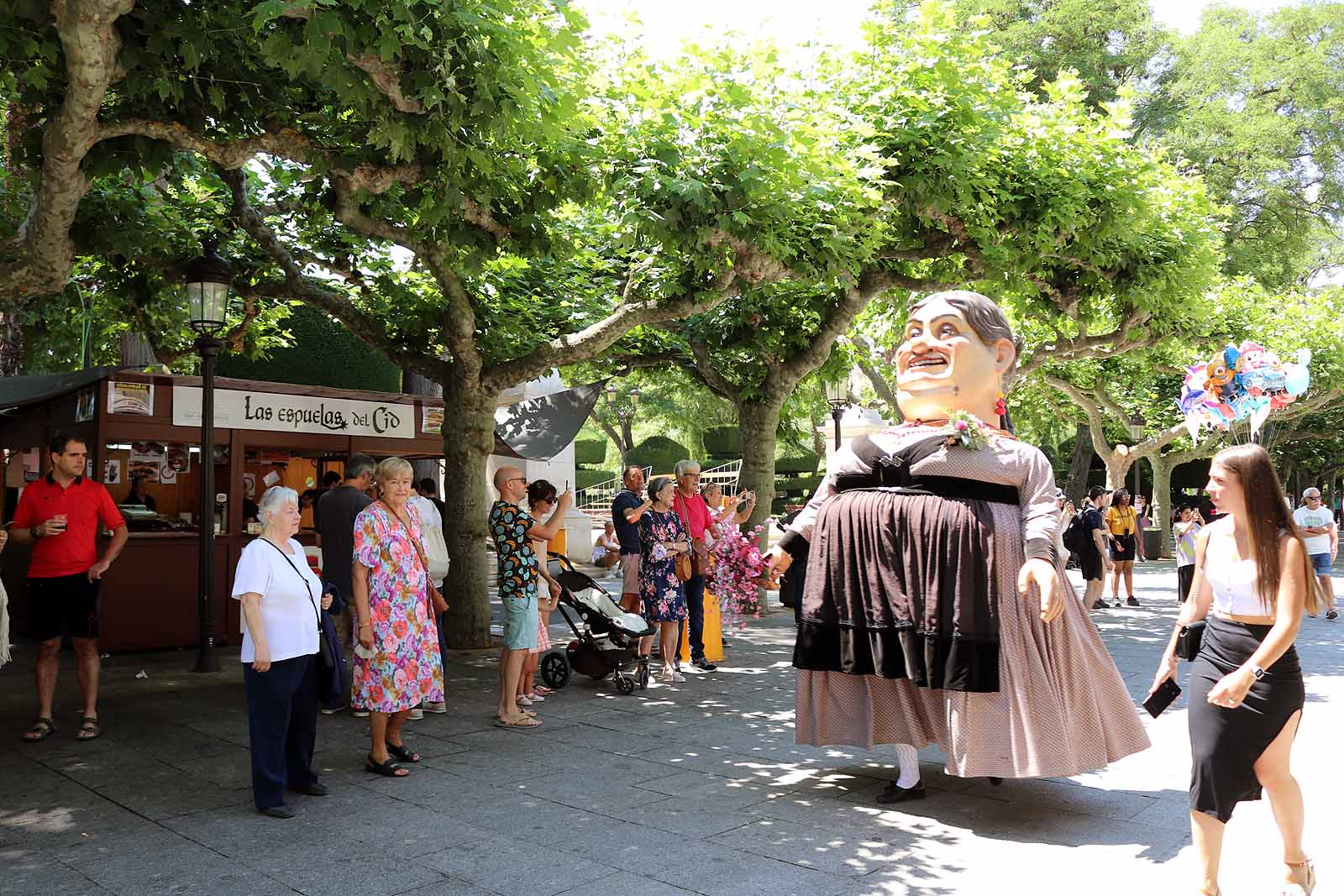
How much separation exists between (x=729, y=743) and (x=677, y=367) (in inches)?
378

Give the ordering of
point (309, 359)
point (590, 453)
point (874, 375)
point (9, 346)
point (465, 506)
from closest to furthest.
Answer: point (465, 506) → point (9, 346) → point (309, 359) → point (874, 375) → point (590, 453)

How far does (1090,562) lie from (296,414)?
987 centimetres

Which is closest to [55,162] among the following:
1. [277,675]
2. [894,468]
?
[277,675]

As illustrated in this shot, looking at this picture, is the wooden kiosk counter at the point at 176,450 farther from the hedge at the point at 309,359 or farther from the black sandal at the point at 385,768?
the hedge at the point at 309,359

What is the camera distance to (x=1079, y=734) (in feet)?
16.4

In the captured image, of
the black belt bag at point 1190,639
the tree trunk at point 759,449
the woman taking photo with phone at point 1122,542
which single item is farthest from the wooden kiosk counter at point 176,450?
the woman taking photo with phone at point 1122,542

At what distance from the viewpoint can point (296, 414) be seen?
1188 cm

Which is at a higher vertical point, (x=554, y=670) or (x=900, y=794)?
(x=554, y=670)

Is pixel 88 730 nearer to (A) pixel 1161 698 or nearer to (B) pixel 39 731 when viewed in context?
(B) pixel 39 731

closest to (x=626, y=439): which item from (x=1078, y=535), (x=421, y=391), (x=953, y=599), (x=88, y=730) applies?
(x=421, y=391)

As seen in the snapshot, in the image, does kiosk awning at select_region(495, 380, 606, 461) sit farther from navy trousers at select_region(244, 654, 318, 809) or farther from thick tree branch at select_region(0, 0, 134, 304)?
navy trousers at select_region(244, 654, 318, 809)

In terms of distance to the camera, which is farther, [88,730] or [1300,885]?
[88,730]

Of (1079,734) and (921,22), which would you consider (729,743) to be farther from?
(921,22)

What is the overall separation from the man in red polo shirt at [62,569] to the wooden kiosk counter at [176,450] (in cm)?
307
